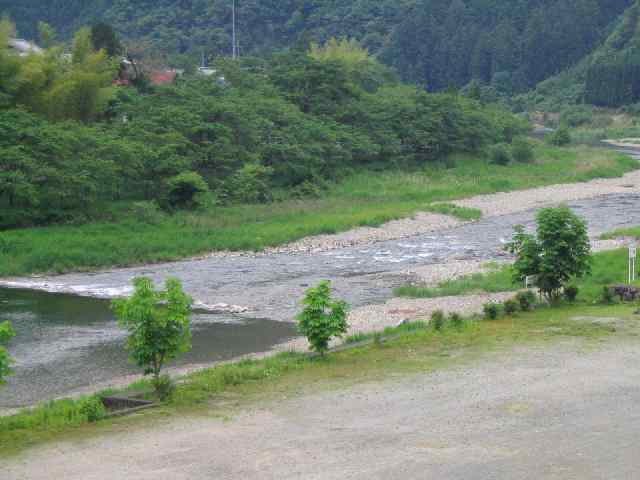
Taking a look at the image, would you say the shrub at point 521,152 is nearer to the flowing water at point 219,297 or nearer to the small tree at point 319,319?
the flowing water at point 219,297

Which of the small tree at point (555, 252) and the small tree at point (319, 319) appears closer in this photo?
the small tree at point (319, 319)

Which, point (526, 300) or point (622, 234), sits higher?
point (622, 234)

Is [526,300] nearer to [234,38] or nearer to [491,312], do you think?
[491,312]

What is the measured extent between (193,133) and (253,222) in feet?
18.3

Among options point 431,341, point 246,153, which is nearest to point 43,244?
point 246,153

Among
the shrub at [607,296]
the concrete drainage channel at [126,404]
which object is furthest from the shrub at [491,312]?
the concrete drainage channel at [126,404]

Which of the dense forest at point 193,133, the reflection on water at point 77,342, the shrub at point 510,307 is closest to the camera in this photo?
the reflection on water at point 77,342

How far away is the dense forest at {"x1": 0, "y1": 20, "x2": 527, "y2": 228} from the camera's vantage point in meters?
34.9

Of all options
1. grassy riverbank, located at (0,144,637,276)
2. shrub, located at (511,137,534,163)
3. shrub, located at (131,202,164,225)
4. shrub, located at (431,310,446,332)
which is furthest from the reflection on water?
shrub, located at (511,137,534,163)

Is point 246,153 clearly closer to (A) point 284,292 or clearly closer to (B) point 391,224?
(B) point 391,224

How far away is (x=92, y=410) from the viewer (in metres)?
13.9

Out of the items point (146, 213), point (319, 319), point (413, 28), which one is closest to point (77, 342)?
point (319, 319)

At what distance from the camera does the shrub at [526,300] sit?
Result: 2134 cm

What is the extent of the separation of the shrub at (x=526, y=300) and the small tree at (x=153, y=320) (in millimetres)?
8942
